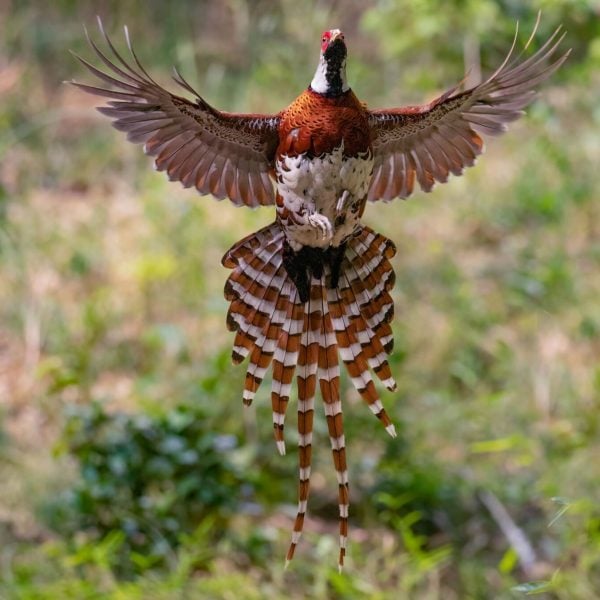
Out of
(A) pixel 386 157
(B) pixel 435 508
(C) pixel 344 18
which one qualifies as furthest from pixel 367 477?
(C) pixel 344 18

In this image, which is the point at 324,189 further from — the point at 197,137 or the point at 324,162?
the point at 197,137

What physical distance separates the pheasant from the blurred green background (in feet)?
5.12

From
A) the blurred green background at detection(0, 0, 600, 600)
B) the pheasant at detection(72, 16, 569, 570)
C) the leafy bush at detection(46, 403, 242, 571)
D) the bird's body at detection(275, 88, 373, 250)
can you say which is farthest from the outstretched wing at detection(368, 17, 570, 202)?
the leafy bush at detection(46, 403, 242, 571)

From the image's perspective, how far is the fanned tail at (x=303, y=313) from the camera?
5.71ft

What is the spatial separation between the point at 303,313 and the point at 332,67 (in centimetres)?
48

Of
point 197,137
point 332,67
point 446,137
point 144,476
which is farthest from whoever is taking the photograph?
point 144,476

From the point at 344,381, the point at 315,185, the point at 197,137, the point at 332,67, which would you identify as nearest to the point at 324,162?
the point at 315,185

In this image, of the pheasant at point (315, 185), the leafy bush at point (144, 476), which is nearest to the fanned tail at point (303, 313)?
the pheasant at point (315, 185)

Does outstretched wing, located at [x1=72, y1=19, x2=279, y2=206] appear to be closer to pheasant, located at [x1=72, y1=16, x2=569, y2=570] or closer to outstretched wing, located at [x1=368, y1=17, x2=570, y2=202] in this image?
pheasant, located at [x1=72, y1=16, x2=569, y2=570]

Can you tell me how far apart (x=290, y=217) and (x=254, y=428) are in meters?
3.00

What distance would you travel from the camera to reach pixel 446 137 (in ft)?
5.97

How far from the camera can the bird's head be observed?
4.80 feet

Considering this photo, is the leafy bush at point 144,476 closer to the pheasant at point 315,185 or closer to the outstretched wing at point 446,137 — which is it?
the pheasant at point 315,185

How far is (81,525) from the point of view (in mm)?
4191
